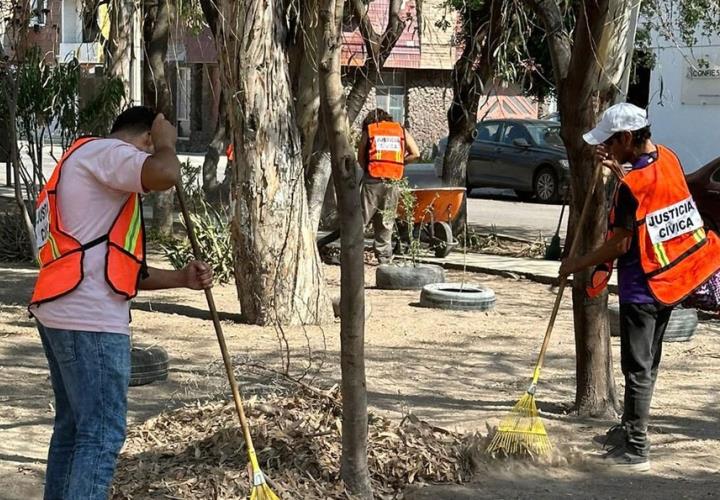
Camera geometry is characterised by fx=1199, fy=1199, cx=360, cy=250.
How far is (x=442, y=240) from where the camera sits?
1472 centimetres

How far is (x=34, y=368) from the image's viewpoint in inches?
320

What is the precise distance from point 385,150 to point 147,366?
6410 millimetres

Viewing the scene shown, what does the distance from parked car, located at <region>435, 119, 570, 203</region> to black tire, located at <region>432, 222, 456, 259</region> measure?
8.51m

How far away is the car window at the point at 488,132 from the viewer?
24750 mm

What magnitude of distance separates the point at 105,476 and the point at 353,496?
4.02 feet

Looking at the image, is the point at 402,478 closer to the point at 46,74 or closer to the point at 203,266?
the point at 203,266

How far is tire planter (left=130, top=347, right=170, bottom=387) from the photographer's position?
24.8 ft

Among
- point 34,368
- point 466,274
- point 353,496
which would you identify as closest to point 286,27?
point 34,368

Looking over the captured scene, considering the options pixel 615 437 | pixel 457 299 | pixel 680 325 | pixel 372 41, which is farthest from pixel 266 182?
pixel 615 437

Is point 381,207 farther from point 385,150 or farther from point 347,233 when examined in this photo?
point 347,233

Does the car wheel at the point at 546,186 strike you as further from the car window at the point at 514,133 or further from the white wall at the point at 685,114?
the white wall at the point at 685,114

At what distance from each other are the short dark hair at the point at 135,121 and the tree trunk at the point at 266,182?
17.4ft

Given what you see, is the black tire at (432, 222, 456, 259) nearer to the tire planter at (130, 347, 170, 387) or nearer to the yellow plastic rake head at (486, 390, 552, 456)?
the tire planter at (130, 347, 170, 387)

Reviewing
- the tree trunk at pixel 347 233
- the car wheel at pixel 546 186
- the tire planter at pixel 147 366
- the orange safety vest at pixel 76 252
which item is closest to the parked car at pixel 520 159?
the car wheel at pixel 546 186
